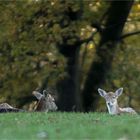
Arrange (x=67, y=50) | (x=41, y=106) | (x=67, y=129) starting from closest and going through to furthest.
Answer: (x=67, y=129) → (x=41, y=106) → (x=67, y=50)

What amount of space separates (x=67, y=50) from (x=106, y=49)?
187 centimetres

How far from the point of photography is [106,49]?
28844mm

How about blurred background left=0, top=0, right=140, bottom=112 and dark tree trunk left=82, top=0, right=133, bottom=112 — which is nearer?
blurred background left=0, top=0, right=140, bottom=112

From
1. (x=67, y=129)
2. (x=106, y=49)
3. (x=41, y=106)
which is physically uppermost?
(x=106, y=49)

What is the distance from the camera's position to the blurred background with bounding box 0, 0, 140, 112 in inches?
1053

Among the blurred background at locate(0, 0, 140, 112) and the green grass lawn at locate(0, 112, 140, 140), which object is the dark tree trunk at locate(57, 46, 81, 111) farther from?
the green grass lawn at locate(0, 112, 140, 140)

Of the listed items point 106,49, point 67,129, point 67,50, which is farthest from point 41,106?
point 67,129

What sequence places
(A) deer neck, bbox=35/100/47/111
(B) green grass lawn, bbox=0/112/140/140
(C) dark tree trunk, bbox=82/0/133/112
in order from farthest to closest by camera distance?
(C) dark tree trunk, bbox=82/0/133/112
(A) deer neck, bbox=35/100/47/111
(B) green grass lawn, bbox=0/112/140/140

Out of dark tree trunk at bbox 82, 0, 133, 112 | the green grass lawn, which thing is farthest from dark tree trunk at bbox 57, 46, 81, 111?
the green grass lawn

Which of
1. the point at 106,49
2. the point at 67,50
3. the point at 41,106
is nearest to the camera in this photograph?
the point at 41,106

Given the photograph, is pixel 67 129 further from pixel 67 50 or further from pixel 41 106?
pixel 67 50

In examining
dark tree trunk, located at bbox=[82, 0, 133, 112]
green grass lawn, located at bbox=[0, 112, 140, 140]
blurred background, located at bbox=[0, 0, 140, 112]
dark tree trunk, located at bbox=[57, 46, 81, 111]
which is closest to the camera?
green grass lawn, located at bbox=[0, 112, 140, 140]

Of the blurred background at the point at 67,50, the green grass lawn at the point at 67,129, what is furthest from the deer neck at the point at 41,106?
the green grass lawn at the point at 67,129

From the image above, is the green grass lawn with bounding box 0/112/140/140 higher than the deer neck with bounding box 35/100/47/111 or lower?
higher
